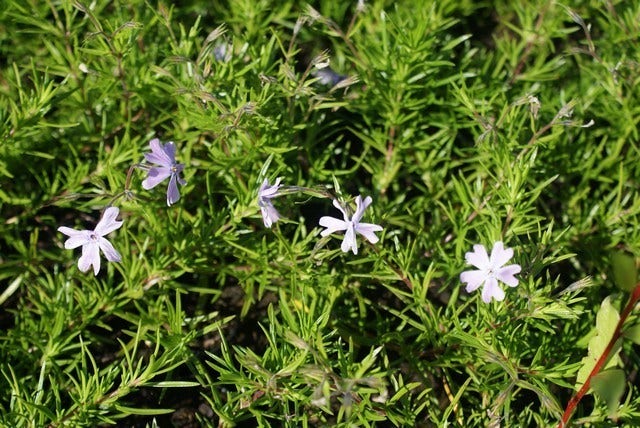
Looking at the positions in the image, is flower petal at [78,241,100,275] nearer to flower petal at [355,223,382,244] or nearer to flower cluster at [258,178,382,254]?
flower cluster at [258,178,382,254]

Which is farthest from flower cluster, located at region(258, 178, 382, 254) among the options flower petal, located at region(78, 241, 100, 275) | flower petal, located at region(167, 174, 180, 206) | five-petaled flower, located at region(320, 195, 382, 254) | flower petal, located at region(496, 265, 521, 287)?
flower petal, located at region(78, 241, 100, 275)

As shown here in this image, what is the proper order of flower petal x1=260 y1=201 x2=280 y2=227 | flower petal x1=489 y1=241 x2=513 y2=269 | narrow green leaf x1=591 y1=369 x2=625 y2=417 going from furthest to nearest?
1. flower petal x1=260 y1=201 x2=280 y2=227
2. flower petal x1=489 y1=241 x2=513 y2=269
3. narrow green leaf x1=591 y1=369 x2=625 y2=417

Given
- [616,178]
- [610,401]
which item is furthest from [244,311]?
[616,178]

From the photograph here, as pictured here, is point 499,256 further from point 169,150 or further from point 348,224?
point 169,150

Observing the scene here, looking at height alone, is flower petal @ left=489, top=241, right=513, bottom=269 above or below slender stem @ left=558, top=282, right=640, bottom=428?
above

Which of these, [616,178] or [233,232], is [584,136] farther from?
[233,232]

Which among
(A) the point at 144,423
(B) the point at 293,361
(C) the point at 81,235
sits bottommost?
(A) the point at 144,423

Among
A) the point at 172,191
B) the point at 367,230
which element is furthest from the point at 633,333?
the point at 172,191

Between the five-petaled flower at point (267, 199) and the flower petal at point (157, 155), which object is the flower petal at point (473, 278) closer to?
the five-petaled flower at point (267, 199)
